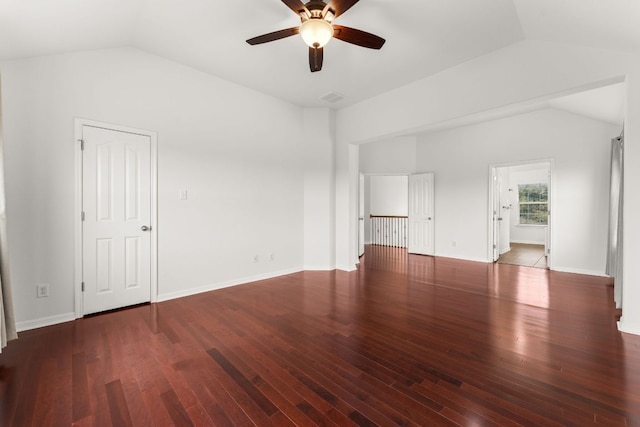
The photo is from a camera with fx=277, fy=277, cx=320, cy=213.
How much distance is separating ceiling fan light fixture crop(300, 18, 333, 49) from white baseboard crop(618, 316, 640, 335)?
391cm

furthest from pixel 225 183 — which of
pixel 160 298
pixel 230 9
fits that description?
pixel 230 9

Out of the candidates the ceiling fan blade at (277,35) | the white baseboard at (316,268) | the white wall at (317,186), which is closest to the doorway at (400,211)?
the white wall at (317,186)

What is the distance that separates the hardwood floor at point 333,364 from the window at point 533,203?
6821mm

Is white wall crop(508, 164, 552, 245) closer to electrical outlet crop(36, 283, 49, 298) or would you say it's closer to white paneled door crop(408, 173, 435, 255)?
white paneled door crop(408, 173, 435, 255)

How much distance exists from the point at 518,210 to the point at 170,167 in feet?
35.2

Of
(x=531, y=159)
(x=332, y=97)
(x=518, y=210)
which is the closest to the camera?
(x=332, y=97)

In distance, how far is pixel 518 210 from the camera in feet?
31.7

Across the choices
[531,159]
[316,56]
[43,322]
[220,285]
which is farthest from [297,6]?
[531,159]

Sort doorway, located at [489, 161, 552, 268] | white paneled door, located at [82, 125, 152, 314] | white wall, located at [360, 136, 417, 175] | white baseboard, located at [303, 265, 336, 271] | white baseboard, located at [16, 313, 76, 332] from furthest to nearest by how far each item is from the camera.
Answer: doorway, located at [489, 161, 552, 268] < white wall, located at [360, 136, 417, 175] < white baseboard, located at [303, 265, 336, 271] < white paneled door, located at [82, 125, 152, 314] < white baseboard, located at [16, 313, 76, 332]

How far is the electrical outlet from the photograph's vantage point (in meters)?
2.84

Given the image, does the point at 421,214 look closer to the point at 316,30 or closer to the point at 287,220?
the point at 287,220

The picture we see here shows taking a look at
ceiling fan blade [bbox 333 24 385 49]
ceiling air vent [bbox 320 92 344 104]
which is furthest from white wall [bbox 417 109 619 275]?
ceiling fan blade [bbox 333 24 385 49]

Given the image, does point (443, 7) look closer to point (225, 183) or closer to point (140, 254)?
point (225, 183)

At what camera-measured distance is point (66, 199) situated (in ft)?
9.76
